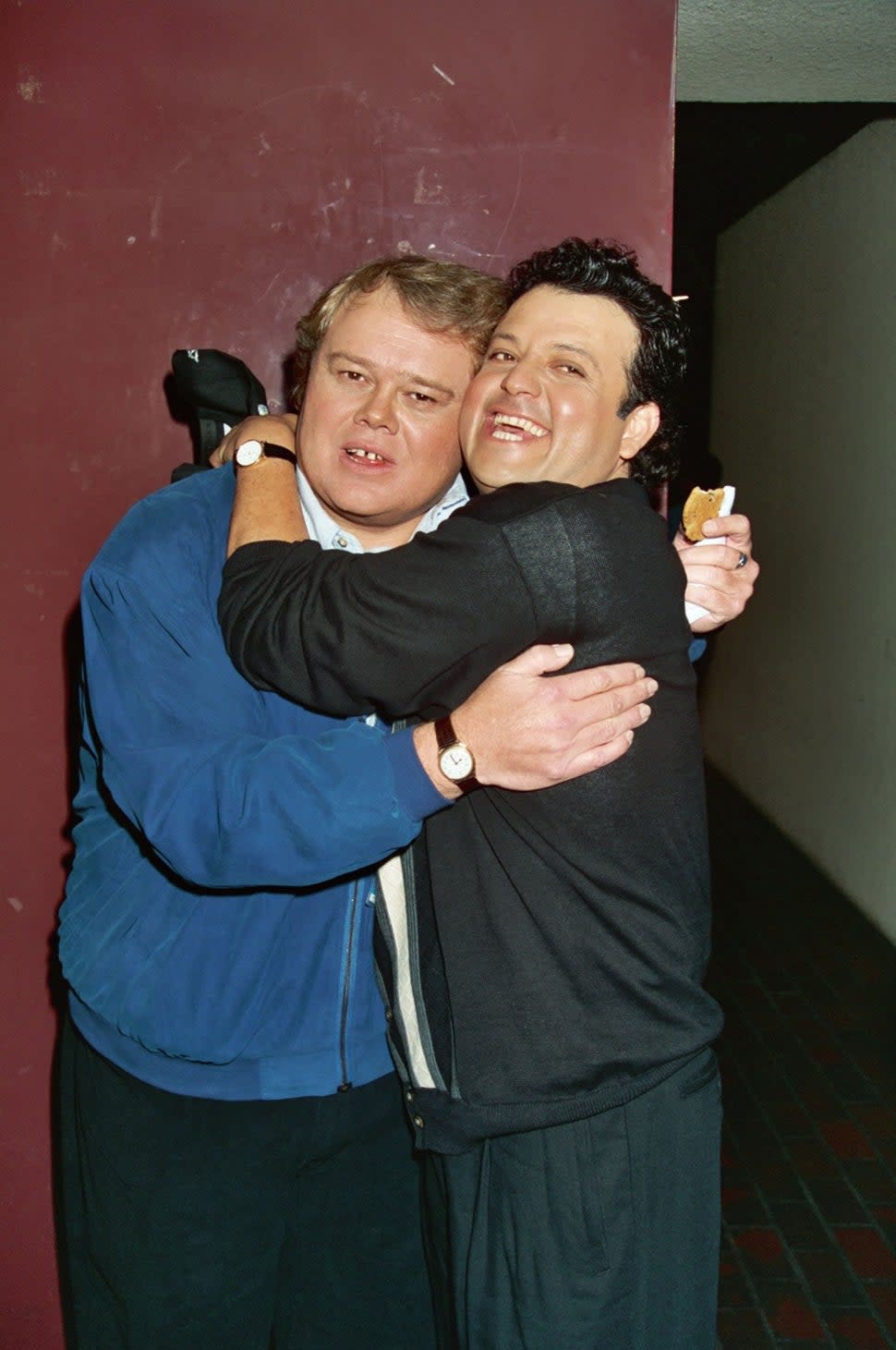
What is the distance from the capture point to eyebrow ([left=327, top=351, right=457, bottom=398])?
2.02 m

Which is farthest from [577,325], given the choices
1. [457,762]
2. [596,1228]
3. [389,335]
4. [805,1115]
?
[805,1115]

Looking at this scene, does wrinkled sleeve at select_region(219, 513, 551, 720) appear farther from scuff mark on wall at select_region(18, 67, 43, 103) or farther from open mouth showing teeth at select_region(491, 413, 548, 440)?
scuff mark on wall at select_region(18, 67, 43, 103)

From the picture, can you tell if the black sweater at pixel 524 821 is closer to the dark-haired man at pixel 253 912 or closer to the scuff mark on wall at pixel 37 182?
the dark-haired man at pixel 253 912

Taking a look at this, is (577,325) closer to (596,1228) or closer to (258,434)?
(258,434)

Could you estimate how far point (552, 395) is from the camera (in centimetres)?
192

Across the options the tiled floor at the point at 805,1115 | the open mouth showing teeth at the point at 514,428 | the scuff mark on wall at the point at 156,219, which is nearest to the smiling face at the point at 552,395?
the open mouth showing teeth at the point at 514,428

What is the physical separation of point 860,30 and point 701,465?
6.15m

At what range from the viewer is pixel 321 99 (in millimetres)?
2373

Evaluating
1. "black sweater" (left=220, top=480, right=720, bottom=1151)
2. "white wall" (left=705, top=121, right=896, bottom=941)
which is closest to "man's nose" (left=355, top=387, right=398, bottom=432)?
"black sweater" (left=220, top=480, right=720, bottom=1151)

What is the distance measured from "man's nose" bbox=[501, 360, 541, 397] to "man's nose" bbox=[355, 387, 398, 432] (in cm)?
20

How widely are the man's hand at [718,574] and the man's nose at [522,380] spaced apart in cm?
50

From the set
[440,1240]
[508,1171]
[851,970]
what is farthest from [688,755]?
[851,970]

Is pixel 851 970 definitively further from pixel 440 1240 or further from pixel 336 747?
pixel 336 747

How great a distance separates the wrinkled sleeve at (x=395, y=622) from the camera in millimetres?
1592
